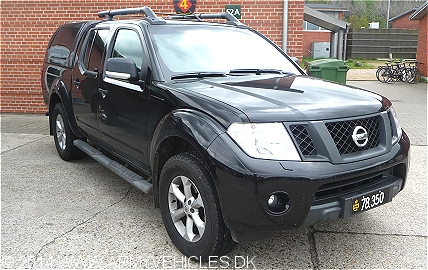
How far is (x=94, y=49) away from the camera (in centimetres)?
493

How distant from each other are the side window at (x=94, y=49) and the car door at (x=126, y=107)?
0.28 metres

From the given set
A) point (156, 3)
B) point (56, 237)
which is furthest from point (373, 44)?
point (56, 237)

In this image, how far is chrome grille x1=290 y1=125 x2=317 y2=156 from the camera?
2.76m

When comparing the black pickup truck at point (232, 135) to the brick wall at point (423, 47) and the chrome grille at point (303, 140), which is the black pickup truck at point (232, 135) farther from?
the brick wall at point (423, 47)

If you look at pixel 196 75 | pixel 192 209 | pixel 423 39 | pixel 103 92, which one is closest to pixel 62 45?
pixel 103 92

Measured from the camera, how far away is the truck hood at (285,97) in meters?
2.85

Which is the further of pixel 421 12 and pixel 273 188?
pixel 421 12

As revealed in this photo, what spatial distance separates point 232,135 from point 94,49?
110 inches

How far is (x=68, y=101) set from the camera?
5.47 meters

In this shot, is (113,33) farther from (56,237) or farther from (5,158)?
(5,158)

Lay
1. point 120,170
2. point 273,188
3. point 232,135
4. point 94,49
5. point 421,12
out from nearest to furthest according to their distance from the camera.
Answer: point 273,188
point 232,135
point 120,170
point 94,49
point 421,12

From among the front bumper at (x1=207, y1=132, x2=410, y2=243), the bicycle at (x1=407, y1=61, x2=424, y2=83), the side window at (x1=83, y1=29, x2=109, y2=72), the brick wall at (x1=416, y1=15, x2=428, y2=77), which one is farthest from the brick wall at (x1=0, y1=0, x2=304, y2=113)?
the brick wall at (x1=416, y1=15, x2=428, y2=77)

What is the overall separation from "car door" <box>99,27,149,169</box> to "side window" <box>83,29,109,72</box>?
0.93 ft

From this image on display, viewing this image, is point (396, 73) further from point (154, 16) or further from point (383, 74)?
point (154, 16)
